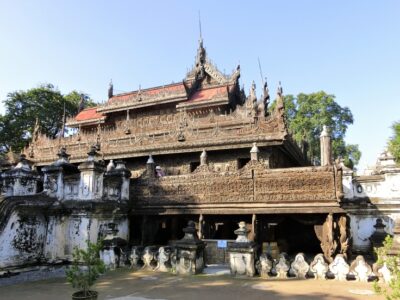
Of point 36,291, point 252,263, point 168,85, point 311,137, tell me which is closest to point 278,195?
point 252,263

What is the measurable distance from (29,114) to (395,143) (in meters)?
35.7

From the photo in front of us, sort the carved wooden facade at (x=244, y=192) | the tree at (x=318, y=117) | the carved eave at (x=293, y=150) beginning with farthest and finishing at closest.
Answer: the tree at (x=318, y=117)
the carved eave at (x=293, y=150)
the carved wooden facade at (x=244, y=192)

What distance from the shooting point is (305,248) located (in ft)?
45.9

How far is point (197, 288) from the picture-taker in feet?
25.1

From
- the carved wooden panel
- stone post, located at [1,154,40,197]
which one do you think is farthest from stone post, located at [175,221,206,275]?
stone post, located at [1,154,40,197]

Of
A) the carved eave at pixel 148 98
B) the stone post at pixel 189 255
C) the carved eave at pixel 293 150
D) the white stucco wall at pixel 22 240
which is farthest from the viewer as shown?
the carved eave at pixel 148 98

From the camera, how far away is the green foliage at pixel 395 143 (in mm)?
A: 27731

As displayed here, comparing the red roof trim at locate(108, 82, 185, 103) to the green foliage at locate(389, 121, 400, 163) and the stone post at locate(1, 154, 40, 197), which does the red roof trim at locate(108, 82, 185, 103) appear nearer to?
the stone post at locate(1, 154, 40, 197)

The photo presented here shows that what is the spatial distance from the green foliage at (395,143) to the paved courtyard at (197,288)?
866 inches

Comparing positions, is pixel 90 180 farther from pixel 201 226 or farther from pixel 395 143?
pixel 395 143

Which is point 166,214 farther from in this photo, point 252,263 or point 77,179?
point 252,263

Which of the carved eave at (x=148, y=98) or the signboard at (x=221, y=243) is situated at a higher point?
the carved eave at (x=148, y=98)

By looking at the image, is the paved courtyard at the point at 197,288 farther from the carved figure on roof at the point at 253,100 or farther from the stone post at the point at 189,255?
the carved figure on roof at the point at 253,100

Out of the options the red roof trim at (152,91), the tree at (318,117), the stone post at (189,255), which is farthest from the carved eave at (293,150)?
the tree at (318,117)
